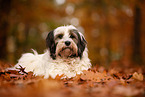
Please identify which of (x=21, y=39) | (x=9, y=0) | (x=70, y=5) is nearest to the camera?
(x=9, y=0)

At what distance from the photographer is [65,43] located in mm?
4090

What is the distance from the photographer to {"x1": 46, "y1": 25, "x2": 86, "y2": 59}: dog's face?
4.14 m

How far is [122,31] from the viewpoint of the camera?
664 inches

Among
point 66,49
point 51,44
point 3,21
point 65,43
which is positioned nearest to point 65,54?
point 66,49

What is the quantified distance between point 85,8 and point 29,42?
8669mm

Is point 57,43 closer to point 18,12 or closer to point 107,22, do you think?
point 18,12

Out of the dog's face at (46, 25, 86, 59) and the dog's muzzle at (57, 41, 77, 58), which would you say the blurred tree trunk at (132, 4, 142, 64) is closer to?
the dog's face at (46, 25, 86, 59)

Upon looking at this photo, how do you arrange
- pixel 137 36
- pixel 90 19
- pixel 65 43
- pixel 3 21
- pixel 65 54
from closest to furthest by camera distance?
pixel 65 43
pixel 65 54
pixel 3 21
pixel 137 36
pixel 90 19

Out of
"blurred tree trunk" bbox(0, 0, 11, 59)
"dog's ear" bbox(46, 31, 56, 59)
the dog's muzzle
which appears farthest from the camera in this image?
"blurred tree trunk" bbox(0, 0, 11, 59)

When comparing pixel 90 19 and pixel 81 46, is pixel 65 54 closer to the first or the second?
pixel 81 46

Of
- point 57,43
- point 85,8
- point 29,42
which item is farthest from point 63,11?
point 57,43

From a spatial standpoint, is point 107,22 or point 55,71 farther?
point 107,22

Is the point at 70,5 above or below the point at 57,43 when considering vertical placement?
above

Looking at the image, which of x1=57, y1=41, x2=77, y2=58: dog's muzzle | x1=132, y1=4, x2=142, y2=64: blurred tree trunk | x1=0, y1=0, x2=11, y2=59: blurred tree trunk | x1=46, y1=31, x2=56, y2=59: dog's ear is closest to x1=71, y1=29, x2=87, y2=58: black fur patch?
x1=57, y1=41, x2=77, y2=58: dog's muzzle
